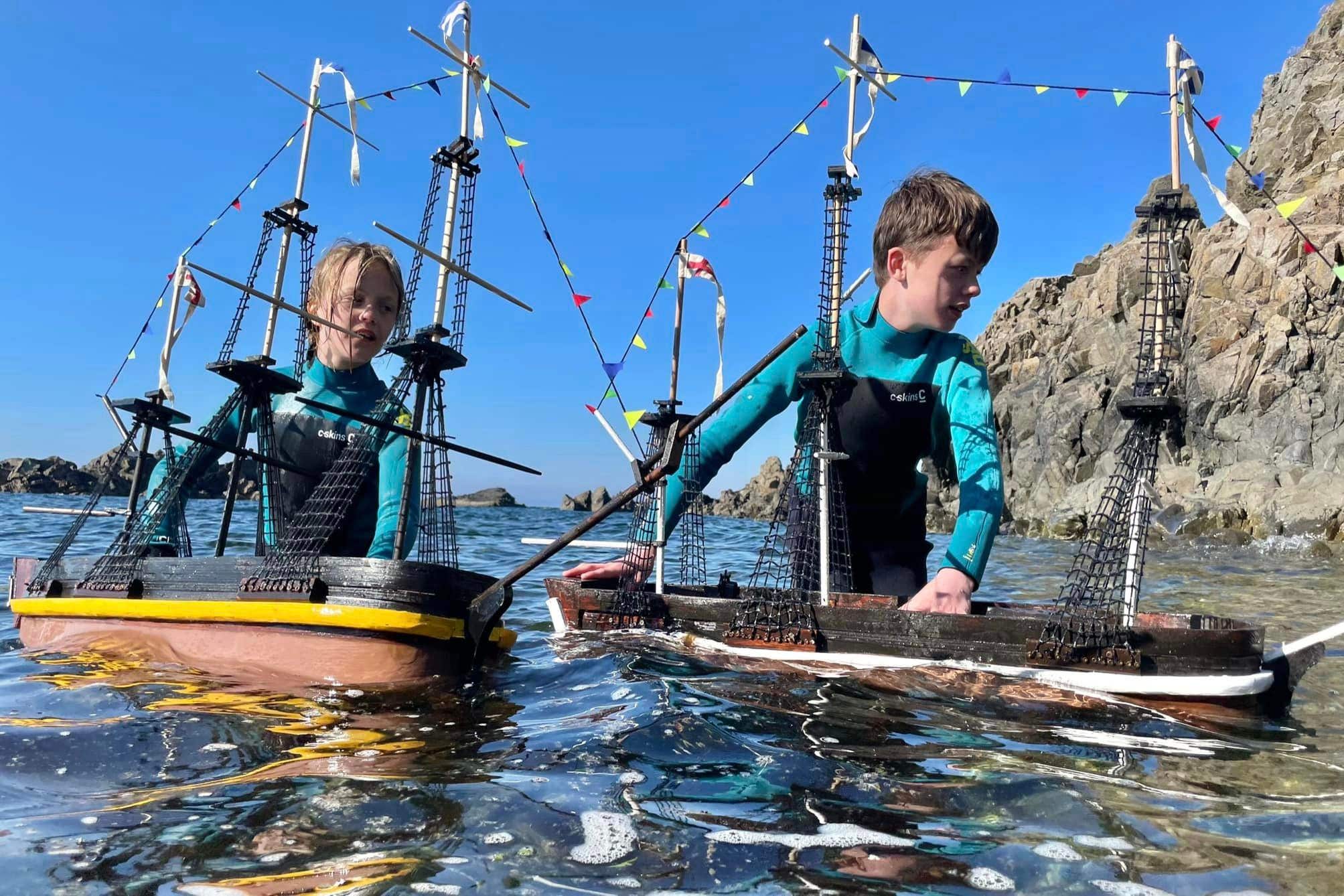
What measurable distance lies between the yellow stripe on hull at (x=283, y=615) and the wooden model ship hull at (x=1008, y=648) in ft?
4.91

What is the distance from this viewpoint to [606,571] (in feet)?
21.6

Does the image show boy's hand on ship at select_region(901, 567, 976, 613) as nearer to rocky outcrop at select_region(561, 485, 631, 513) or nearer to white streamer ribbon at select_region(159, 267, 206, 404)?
white streamer ribbon at select_region(159, 267, 206, 404)

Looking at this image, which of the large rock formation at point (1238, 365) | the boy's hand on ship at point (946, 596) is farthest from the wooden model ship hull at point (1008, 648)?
the large rock formation at point (1238, 365)

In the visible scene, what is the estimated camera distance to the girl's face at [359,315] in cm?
657

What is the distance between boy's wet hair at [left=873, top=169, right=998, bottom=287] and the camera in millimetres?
5488

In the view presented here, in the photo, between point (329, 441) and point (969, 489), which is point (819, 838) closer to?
point (969, 489)

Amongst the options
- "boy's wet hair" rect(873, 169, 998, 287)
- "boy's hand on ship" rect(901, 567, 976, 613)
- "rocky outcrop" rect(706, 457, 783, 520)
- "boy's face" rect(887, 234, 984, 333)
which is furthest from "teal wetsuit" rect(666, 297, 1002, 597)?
"rocky outcrop" rect(706, 457, 783, 520)

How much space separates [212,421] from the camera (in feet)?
22.2

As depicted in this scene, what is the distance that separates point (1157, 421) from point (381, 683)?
15.6 ft

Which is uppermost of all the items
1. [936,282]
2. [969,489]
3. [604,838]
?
[936,282]

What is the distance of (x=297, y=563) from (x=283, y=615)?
0.33m

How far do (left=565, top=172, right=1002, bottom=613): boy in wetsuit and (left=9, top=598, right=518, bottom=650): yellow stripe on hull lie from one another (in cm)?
259

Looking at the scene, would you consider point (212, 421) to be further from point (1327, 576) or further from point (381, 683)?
point (1327, 576)

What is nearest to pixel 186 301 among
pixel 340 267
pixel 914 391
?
pixel 340 267
